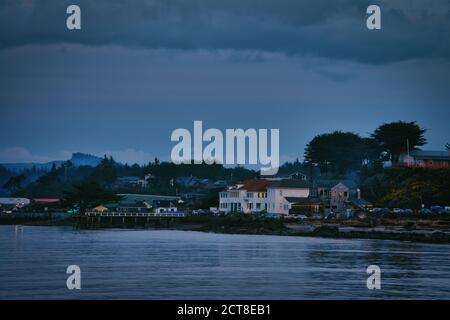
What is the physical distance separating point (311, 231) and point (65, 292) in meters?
48.1

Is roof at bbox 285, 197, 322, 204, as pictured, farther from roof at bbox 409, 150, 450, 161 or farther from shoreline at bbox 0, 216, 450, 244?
roof at bbox 409, 150, 450, 161

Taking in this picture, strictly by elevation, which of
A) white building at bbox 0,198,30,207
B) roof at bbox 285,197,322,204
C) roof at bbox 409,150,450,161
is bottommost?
roof at bbox 285,197,322,204

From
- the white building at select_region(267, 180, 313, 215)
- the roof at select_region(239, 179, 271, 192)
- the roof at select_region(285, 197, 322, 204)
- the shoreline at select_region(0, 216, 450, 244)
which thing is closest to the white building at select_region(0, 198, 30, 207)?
the shoreline at select_region(0, 216, 450, 244)

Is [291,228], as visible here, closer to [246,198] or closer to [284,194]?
[284,194]

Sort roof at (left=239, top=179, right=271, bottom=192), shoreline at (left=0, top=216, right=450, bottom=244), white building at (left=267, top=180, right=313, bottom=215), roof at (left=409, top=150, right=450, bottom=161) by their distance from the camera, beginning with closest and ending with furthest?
shoreline at (left=0, top=216, right=450, bottom=244), white building at (left=267, top=180, right=313, bottom=215), roof at (left=239, top=179, right=271, bottom=192), roof at (left=409, top=150, right=450, bottom=161)

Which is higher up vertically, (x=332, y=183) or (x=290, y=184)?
(x=332, y=183)

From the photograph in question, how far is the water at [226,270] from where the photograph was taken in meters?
38.7

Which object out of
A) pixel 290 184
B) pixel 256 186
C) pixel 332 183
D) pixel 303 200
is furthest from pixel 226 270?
pixel 256 186

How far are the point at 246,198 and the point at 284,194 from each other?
24.8ft

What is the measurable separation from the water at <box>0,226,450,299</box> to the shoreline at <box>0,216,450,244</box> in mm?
3760

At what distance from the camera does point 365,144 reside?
142 meters

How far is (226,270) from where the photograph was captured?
4834 cm

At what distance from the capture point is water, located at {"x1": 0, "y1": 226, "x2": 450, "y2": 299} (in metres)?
38.7
